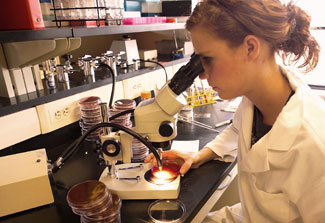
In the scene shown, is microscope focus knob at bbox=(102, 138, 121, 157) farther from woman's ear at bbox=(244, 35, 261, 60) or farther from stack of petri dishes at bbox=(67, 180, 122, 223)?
woman's ear at bbox=(244, 35, 261, 60)

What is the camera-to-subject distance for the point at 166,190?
0.92 metres

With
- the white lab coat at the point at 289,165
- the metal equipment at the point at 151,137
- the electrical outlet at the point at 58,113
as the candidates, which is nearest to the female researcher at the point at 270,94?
the white lab coat at the point at 289,165

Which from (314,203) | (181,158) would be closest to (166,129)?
(181,158)

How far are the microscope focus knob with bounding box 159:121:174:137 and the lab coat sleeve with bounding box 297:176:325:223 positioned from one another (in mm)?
472

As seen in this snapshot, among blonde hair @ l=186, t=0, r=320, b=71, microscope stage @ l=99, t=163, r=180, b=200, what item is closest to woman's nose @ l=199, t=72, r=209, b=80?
blonde hair @ l=186, t=0, r=320, b=71

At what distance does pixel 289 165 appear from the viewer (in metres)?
0.85

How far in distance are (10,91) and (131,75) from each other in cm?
75

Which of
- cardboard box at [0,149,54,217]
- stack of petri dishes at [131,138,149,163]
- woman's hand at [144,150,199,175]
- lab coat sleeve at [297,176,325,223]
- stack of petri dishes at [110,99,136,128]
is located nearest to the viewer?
lab coat sleeve at [297,176,325,223]

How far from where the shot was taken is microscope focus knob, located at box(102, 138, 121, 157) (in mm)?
915

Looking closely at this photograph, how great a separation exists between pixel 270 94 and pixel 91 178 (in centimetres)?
80

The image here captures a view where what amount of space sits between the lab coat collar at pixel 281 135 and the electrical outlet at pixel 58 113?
0.96m

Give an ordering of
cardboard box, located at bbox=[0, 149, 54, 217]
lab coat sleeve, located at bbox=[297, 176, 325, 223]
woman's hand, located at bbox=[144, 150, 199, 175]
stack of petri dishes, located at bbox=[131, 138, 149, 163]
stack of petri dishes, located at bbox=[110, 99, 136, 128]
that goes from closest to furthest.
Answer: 1. lab coat sleeve, located at bbox=[297, 176, 325, 223]
2. cardboard box, located at bbox=[0, 149, 54, 217]
3. woman's hand, located at bbox=[144, 150, 199, 175]
4. stack of petri dishes, located at bbox=[131, 138, 149, 163]
5. stack of petri dishes, located at bbox=[110, 99, 136, 128]

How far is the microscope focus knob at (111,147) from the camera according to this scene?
92 cm

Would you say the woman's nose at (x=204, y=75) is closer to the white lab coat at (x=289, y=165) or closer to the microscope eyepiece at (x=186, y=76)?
the microscope eyepiece at (x=186, y=76)
